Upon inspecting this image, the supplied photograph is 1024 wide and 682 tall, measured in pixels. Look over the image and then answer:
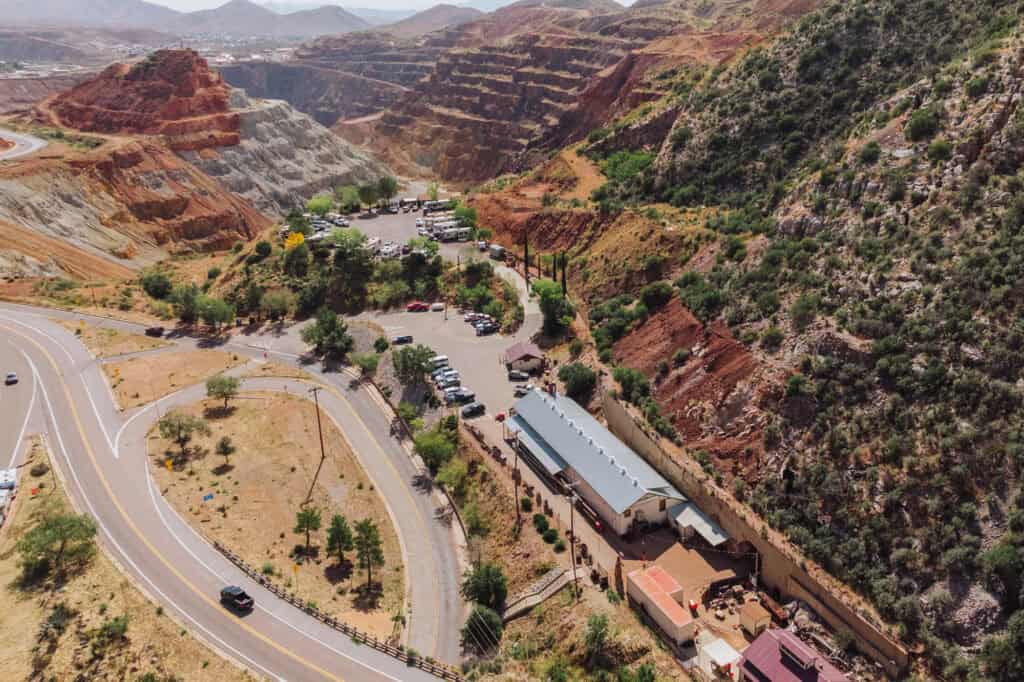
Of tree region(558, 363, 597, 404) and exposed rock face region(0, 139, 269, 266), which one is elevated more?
Result: tree region(558, 363, 597, 404)

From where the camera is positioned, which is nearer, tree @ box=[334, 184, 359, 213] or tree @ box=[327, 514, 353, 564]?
tree @ box=[327, 514, 353, 564]

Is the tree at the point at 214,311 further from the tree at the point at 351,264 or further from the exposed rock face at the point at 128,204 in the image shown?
the exposed rock face at the point at 128,204

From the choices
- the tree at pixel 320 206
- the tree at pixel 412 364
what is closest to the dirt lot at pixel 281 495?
the tree at pixel 412 364

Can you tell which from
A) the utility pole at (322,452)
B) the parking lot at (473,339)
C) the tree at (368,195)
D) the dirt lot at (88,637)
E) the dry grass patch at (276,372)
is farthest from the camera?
the tree at (368,195)

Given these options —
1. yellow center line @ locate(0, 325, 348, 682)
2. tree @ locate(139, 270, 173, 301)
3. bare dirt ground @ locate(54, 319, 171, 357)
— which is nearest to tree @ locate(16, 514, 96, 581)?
yellow center line @ locate(0, 325, 348, 682)

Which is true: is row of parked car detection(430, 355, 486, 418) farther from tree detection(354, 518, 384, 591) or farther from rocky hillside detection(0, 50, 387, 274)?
rocky hillside detection(0, 50, 387, 274)

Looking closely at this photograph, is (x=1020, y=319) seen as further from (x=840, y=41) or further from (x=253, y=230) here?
(x=253, y=230)

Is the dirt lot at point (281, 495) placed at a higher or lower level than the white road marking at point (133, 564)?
lower
